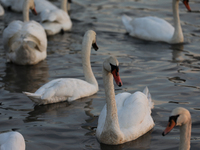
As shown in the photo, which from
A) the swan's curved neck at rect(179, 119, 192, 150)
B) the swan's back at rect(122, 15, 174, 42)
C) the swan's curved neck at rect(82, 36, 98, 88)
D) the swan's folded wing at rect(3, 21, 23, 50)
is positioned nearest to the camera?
the swan's curved neck at rect(179, 119, 192, 150)

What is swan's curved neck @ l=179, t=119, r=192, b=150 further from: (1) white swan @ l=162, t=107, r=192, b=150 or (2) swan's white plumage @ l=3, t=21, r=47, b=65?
(2) swan's white plumage @ l=3, t=21, r=47, b=65

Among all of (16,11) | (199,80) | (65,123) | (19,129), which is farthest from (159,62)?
(16,11)

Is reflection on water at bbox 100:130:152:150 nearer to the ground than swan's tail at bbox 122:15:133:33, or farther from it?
nearer to the ground

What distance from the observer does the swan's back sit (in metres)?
12.6

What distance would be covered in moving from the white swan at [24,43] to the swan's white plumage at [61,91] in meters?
2.48

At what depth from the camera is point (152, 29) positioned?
12727 millimetres

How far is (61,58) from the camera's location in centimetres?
1120

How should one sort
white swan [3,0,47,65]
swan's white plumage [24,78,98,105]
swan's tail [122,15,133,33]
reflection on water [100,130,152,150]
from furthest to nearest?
swan's tail [122,15,133,33] → white swan [3,0,47,65] → swan's white plumage [24,78,98,105] → reflection on water [100,130,152,150]

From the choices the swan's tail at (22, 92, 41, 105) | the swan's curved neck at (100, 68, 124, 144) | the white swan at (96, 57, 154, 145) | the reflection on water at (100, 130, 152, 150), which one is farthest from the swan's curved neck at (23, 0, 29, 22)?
the reflection on water at (100, 130, 152, 150)

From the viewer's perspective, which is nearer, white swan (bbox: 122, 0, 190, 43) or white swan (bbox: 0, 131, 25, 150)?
white swan (bbox: 0, 131, 25, 150)

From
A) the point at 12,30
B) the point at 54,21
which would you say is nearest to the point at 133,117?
the point at 12,30

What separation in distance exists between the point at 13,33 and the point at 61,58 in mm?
1519

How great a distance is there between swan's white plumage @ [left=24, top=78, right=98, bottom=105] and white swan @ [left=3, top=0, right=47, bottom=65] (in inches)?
97.7

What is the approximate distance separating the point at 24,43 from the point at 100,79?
7.05 feet
